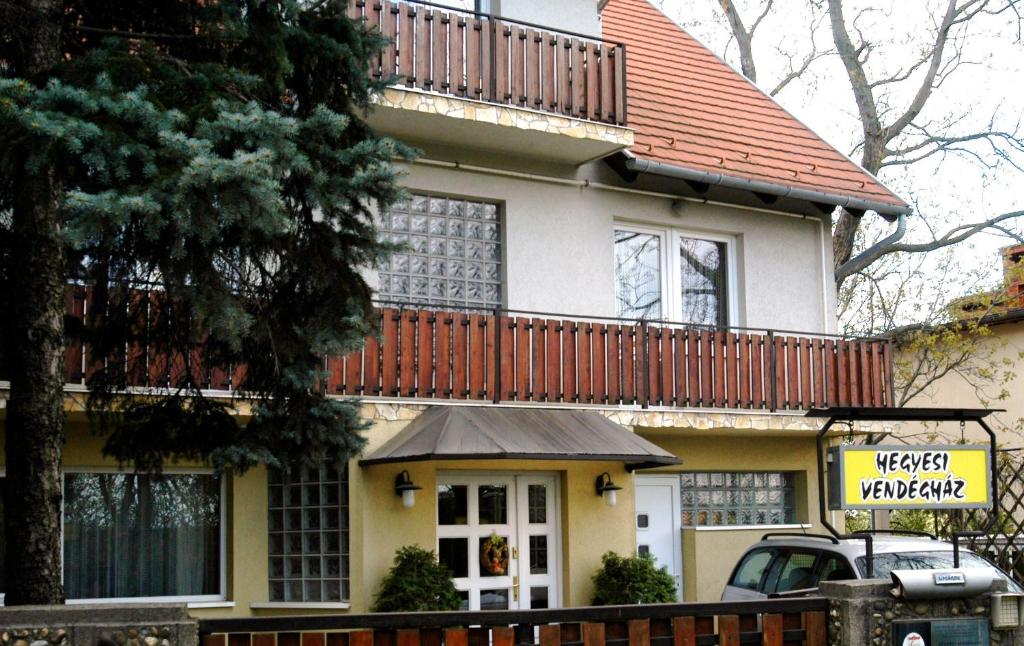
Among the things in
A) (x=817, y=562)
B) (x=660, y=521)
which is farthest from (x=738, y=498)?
(x=817, y=562)

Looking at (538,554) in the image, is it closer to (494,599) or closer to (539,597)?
(539,597)

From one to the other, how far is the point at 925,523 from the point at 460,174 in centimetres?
1453

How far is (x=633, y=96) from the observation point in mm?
18516

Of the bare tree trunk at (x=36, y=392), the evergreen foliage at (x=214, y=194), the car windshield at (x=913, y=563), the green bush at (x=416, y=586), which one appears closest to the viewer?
the evergreen foliage at (x=214, y=194)

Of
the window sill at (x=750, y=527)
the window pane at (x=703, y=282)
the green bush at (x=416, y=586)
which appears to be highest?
the window pane at (x=703, y=282)

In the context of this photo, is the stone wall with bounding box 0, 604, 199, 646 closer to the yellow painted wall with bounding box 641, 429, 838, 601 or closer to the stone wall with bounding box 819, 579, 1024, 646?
the stone wall with bounding box 819, 579, 1024, 646

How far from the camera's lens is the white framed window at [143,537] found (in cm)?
1435

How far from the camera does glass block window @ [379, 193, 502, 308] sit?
1584cm

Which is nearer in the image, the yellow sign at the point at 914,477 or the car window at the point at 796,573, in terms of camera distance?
the yellow sign at the point at 914,477

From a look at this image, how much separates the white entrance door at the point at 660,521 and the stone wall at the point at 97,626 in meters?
10.0

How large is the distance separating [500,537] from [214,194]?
8892 mm

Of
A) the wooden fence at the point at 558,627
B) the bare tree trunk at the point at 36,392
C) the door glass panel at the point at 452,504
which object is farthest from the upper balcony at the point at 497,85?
the wooden fence at the point at 558,627

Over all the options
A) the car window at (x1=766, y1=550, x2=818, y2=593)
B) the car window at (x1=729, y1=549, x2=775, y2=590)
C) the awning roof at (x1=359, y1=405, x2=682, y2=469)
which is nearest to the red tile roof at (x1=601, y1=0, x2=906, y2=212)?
the awning roof at (x1=359, y1=405, x2=682, y2=469)

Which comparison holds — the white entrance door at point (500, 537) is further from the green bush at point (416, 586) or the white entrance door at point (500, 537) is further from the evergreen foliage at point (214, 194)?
the evergreen foliage at point (214, 194)
